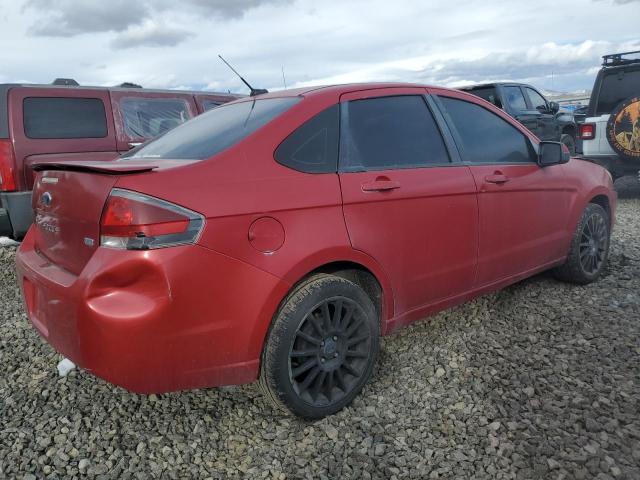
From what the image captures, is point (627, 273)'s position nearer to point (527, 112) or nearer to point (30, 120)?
point (30, 120)

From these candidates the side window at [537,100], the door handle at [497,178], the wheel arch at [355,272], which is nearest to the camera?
the wheel arch at [355,272]

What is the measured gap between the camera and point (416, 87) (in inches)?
126

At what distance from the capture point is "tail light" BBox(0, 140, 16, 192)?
4.78m

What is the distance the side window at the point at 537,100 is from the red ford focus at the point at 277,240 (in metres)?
8.28

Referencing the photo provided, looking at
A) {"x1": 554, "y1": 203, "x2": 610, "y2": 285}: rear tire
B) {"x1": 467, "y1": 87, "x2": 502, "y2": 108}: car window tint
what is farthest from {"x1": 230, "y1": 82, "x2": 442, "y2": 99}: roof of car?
{"x1": 467, "y1": 87, "x2": 502, "y2": 108}: car window tint

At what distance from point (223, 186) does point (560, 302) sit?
2.82 metres

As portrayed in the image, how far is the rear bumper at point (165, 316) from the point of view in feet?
6.82

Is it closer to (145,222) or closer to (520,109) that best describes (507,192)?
(145,222)

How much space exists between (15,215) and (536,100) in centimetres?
992

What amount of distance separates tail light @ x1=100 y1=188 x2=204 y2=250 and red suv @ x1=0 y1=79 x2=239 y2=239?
308 centimetres

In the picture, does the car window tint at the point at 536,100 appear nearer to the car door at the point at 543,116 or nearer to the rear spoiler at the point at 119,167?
the car door at the point at 543,116

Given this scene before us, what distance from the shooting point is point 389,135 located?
2908mm

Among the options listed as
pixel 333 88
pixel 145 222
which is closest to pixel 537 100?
pixel 333 88

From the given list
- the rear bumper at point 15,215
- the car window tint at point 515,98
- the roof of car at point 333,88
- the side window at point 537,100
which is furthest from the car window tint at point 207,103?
the side window at point 537,100
